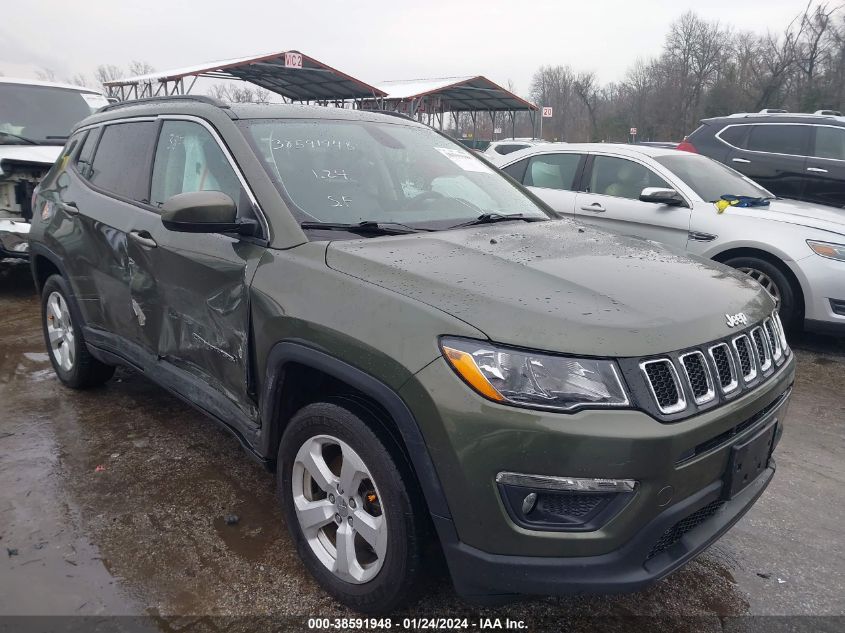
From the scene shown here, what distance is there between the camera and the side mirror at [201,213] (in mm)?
2430

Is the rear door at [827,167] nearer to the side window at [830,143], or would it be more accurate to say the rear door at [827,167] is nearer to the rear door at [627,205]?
the side window at [830,143]

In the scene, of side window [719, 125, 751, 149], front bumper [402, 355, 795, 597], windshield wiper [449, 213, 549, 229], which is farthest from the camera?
side window [719, 125, 751, 149]

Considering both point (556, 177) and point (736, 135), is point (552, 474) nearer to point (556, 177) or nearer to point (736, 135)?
point (556, 177)

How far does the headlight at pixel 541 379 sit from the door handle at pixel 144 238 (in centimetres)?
191

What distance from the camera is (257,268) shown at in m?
2.48

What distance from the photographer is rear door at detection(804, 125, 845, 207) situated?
7.27m

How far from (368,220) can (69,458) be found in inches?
85.8

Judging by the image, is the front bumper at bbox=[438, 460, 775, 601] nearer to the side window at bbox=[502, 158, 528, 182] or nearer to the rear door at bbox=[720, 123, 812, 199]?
the side window at bbox=[502, 158, 528, 182]

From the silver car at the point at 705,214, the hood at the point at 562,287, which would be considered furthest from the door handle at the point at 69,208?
the silver car at the point at 705,214

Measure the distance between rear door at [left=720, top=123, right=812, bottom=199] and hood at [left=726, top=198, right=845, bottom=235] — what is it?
1903mm

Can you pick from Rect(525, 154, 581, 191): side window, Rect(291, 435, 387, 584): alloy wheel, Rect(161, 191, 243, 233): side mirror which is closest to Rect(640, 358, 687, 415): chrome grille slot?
Rect(291, 435, 387, 584): alloy wheel

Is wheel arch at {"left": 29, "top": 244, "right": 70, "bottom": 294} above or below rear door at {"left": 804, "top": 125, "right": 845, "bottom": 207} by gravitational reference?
below

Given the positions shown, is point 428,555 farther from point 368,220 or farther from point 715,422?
point 368,220

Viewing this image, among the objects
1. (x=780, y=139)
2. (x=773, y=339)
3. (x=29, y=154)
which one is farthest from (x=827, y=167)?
(x=29, y=154)
